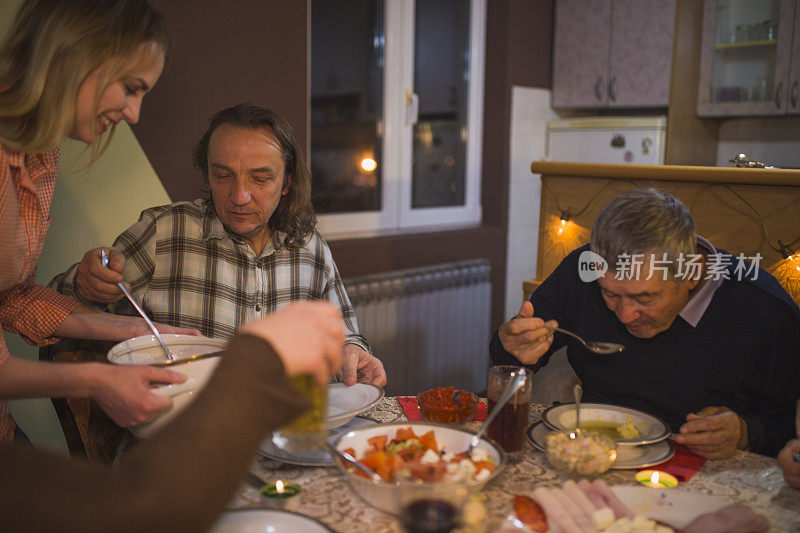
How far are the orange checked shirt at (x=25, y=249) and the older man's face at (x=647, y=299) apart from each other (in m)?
1.17

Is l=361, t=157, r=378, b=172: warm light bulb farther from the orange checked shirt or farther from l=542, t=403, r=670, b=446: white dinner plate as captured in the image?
l=542, t=403, r=670, b=446: white dinner plate

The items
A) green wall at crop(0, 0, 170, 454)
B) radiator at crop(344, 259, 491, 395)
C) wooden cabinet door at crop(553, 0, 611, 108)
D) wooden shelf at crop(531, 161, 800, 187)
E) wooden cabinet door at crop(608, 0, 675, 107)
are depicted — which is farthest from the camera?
wooden cabinet door at crop(553, 0, 611, 108)

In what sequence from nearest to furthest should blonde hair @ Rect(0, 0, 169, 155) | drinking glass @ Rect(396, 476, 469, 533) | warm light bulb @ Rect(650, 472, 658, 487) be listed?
drinking glass @ Rect(396, 476, 469, 533)
blonde hair @ Rect(0, 0, 169, 155)
warm light bulb @ Rect(650, 472, 658, 487)

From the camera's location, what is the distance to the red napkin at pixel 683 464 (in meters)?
1.20

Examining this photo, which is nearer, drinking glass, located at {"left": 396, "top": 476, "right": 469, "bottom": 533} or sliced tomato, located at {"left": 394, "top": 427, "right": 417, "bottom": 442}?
drinking glass, located at {"left": 396, "top": 476, "right": 469, "bottom": 533}

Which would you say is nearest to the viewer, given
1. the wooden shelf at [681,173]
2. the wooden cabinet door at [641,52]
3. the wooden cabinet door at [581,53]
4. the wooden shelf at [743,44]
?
the wooden shelf at [681,173]

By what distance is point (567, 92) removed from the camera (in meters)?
4.23

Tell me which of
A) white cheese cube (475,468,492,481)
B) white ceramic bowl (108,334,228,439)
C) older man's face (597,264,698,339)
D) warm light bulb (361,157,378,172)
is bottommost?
white cheese cube (475,468,492,481)

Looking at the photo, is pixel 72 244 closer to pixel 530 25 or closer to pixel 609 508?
pixel 609 508

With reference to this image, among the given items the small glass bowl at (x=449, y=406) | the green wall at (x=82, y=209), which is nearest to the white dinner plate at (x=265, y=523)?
the small glass bowl at (x=449, y=406)

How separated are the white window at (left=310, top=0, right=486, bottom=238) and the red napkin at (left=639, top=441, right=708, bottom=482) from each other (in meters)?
2.37

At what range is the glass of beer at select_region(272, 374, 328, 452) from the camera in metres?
0.94

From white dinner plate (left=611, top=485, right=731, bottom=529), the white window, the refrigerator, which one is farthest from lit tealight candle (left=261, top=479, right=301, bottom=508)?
the refrigerator

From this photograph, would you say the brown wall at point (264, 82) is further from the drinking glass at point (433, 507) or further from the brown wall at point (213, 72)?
the drinking glass at point (433, 507)
